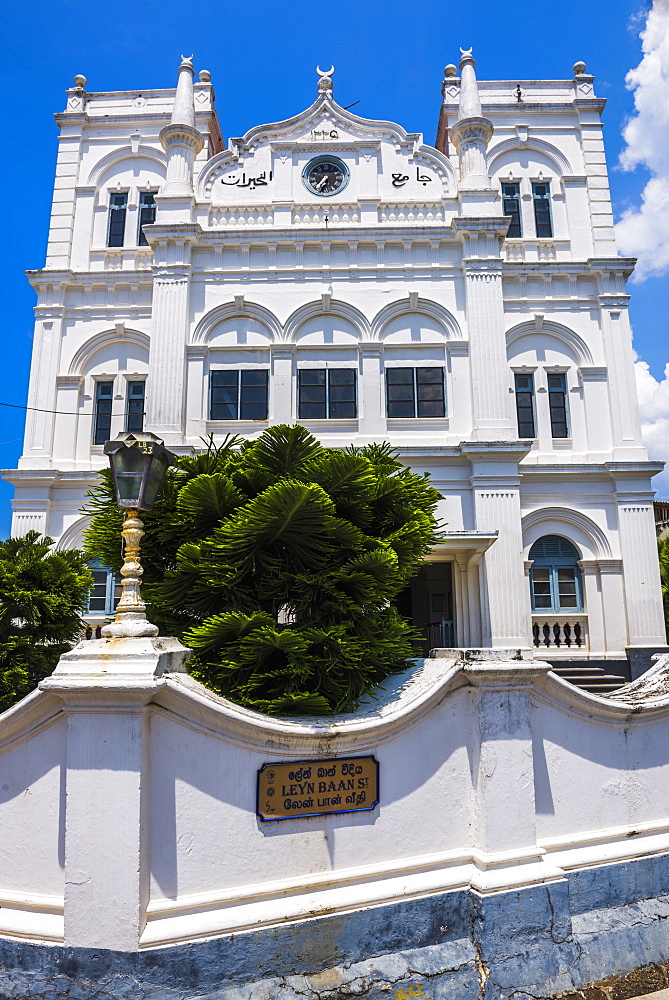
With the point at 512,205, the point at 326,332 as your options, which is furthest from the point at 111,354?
the point at 512,205

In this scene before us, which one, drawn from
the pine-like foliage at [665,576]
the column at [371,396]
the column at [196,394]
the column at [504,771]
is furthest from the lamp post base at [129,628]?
the pine-like foliage at [665,576]

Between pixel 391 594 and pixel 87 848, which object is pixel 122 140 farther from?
pixel 87 848

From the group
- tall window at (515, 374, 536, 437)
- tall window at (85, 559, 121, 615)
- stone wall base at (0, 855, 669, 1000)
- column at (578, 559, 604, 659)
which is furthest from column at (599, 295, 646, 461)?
stone wall base at (0, 855, 669, 1000)

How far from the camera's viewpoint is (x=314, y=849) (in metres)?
3.93

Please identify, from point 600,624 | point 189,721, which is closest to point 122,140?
point 600,624

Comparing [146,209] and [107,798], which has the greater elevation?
[146,209]

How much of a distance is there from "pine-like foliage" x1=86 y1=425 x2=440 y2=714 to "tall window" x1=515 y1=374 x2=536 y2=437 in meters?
11.3

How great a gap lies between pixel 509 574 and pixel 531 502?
6.68ft

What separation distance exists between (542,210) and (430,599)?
10154mm

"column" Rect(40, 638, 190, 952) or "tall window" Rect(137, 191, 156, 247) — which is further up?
"tall window" Rect(137, 191, 156, 247)

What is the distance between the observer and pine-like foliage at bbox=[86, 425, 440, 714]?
444cm

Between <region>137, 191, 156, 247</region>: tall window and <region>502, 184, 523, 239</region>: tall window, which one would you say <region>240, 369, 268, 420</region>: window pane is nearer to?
<region>137, 191, 156, 247</region>: tall window

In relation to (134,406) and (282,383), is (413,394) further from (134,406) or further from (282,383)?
(134,406)

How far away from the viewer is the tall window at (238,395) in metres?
15.2
